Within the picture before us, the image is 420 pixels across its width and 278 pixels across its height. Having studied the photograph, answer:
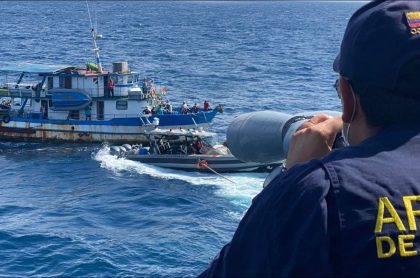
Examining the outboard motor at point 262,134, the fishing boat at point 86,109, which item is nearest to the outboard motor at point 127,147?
the fishing boat at point 86,109

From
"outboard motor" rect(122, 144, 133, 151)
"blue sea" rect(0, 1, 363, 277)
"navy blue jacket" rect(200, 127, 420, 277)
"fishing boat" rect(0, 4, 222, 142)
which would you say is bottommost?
"blue sea" rect(0, 1, 363, 277)

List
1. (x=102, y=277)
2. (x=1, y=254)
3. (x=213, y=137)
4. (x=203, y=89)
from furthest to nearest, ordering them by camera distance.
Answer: (x=203, y=89) < (x=213, y=137) < (x=1, y=254) < (x=102, y=277)

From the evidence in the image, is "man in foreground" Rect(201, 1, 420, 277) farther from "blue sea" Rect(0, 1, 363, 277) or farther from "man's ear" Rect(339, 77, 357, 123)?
"blue sea" Rect(0, 1, 363, 277)

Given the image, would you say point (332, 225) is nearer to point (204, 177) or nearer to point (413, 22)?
point (413, 22)

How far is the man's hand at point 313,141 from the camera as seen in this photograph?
2.54 meters

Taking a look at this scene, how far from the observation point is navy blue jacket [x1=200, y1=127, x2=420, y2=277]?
2043 mm

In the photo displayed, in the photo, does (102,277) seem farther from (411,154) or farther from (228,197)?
(411,154)

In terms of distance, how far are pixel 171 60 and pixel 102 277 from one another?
6018 centimetres

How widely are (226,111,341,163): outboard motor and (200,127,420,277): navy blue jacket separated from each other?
0.70 m

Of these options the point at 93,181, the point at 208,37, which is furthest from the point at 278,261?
the point at 208,37

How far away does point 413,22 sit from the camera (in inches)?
86.8

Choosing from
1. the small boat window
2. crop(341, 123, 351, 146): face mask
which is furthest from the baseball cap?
the small boat window

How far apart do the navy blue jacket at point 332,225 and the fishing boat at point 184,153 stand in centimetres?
2814

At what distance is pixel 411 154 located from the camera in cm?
227
